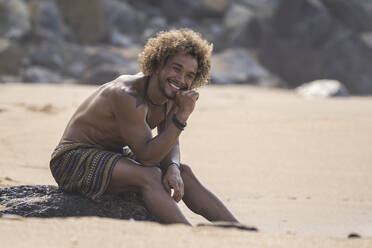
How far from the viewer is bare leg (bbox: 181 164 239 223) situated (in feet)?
13.0

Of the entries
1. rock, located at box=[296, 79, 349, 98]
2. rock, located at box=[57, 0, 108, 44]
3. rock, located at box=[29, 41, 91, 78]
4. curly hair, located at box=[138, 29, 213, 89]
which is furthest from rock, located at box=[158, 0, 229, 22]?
curly hair, located at box=[138, 29, 213, 89]

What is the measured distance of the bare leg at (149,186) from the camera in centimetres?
360

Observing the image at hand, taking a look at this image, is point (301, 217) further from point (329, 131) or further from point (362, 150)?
point (329, 131)

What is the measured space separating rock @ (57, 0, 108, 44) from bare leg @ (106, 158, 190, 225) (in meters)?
17.1

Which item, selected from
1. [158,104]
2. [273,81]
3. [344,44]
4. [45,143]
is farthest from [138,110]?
[344,44]

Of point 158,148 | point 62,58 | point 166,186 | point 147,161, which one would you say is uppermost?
point 158,148

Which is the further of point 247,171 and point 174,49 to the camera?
point 247,171

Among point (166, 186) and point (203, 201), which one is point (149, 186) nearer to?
point (166, 186)

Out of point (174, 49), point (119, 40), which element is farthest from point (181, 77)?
point (119, 40)

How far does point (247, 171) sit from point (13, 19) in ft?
46.9

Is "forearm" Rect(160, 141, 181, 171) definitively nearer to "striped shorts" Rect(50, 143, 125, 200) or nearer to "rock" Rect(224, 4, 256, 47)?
"striped shorts" Rect(50, 143, 125, 200)

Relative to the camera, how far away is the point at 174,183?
379 cm

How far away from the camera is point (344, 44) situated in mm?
19125

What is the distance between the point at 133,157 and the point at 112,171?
365 mm
